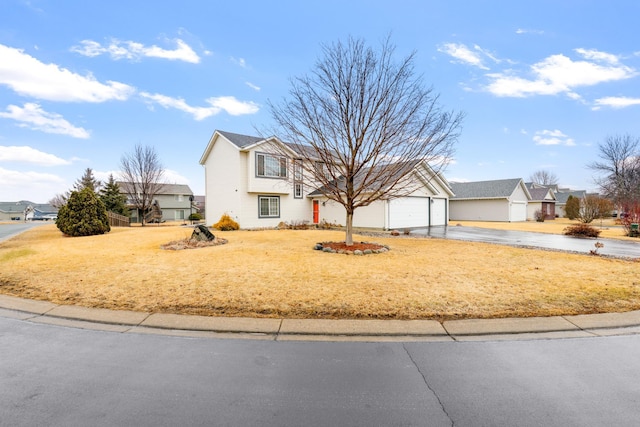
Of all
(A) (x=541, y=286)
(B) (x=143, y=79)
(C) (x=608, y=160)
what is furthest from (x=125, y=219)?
(C) (x=608, y=160)

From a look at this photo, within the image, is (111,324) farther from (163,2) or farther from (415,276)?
(163,2)

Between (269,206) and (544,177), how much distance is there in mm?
75999

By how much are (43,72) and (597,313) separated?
21695 mm

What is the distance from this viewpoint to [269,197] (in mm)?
21641

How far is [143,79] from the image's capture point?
1648cm

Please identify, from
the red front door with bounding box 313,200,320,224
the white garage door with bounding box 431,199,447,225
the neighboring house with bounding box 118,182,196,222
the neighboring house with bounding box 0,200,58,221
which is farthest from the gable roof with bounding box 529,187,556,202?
the neighboring house with bounding box 0,200,58,221

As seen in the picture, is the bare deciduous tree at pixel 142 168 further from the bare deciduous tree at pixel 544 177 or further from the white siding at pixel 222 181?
the bare deciduous tree at pixel 544 177

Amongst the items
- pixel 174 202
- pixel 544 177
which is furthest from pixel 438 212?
pixel 544 177

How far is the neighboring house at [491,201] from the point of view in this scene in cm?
3095

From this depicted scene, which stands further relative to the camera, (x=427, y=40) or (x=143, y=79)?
(x=143, y=79)

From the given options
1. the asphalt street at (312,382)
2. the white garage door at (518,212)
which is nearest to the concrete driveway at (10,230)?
the asphalt street at (312,382)

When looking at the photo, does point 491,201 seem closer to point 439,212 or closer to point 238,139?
point 439,212

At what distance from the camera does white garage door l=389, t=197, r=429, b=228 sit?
67.7 feet

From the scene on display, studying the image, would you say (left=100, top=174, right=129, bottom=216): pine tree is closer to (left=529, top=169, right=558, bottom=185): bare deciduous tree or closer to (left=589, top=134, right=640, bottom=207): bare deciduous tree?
(left=589, top=134, right=640, bottom=207): bare deciduous tree
